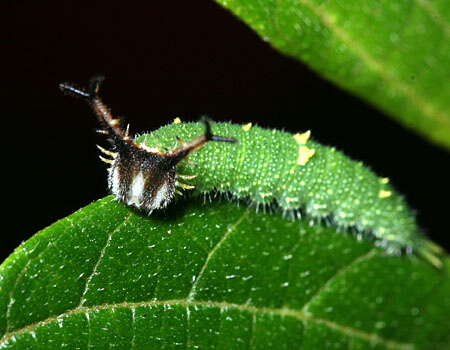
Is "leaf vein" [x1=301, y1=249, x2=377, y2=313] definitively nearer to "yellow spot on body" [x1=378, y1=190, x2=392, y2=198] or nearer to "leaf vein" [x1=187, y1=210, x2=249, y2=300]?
"yellow spot on body" [x1=378, y1=190, x2=392, y2=198]

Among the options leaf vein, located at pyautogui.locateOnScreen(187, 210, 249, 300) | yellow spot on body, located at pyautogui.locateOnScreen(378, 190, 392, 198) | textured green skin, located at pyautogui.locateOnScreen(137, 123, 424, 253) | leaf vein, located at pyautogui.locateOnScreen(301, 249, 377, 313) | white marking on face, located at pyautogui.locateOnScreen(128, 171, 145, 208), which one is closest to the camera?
white marking on face, located at pyautogui.locateOnScreen(128, 171, 145, 208)

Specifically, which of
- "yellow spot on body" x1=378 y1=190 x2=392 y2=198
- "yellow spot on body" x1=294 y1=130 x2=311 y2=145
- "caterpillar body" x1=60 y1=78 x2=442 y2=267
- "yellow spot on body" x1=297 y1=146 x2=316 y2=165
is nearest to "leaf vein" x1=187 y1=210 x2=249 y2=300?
"caterpillar body" x1=60 y1=78 x2=442 y2=267

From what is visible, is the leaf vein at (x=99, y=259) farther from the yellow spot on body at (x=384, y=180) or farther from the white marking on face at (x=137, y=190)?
the yellow spot on body at (x=384, y=180)

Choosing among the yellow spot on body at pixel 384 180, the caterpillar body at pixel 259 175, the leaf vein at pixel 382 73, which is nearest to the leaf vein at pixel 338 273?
the caterpillar body at pixel 259 175

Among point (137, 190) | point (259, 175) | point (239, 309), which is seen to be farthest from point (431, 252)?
point (137, 190)

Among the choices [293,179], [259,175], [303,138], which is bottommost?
[259,175]

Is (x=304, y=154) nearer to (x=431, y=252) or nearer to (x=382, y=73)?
(x=382, y=73)
